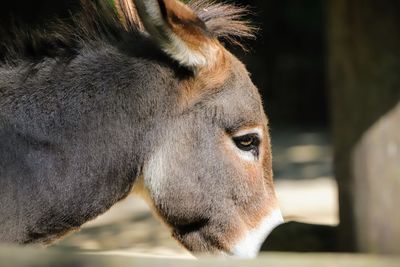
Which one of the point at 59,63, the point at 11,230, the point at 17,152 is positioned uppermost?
the point at 59,63

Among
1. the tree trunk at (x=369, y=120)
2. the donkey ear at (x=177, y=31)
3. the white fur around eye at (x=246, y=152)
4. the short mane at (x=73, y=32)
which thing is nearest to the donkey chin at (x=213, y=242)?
the white fur around eye at (x=246, y=152)

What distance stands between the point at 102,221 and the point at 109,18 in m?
5.30

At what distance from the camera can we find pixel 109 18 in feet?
12.8

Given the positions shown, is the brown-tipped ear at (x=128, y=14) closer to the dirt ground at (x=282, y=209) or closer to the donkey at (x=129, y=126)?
the donkey at (x=129, y=126)

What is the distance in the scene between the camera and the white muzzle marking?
162 inches

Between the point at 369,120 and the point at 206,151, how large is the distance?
1.98 metres

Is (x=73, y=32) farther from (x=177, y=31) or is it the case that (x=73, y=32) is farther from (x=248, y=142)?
(x=248, y=142)

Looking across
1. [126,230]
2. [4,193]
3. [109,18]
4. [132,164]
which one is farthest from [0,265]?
[126,230]

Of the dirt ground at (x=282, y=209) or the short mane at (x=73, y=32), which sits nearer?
the short mane at (x=73, y=32)

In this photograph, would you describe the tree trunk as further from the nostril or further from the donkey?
the nostril

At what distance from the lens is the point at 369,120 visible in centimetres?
553

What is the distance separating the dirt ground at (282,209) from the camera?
24.3 ft

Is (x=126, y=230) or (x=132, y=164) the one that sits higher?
(x=132, y=164)

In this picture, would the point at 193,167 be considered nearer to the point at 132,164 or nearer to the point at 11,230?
the point at 132,164
